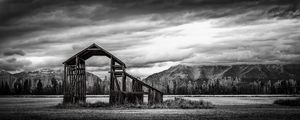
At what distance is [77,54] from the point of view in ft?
137

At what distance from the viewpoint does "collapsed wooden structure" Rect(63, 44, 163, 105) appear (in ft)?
134

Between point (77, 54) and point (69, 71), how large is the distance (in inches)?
107

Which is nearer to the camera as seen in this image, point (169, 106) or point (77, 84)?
point (169, 106)

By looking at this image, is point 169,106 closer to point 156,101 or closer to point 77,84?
point 156,101

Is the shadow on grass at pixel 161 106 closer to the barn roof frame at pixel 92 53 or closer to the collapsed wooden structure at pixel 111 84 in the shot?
the collapsed wooden structure at pixel 111 84

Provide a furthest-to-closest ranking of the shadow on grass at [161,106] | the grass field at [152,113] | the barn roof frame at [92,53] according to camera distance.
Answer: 1. the barn roof frame at [92,53]
2. the shadow on grass at [161,106]
3. the grass field at [152,113]

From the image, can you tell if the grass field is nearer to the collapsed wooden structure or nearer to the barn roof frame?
the collapsed wooden structure

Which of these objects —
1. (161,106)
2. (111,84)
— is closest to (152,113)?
(161,106)

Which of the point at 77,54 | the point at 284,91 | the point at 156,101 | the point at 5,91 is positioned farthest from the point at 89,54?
the point at 284,91

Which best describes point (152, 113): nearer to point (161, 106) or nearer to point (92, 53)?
point (161, 106)

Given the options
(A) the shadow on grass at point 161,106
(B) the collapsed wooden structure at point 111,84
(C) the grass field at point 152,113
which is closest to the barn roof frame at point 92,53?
(B) the collapsed wooden structure at point 111,84

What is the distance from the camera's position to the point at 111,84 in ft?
135

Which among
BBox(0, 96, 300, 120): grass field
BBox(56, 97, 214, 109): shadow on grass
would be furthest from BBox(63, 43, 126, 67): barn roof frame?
BBox(0, 96, 300, 120): grass field

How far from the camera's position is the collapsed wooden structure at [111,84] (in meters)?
40.8
